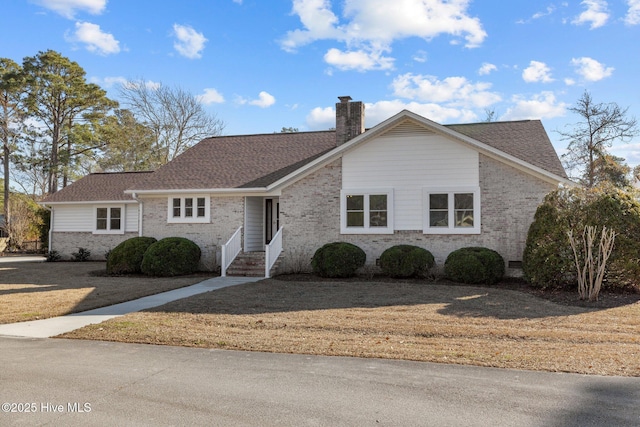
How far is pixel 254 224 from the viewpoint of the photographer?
19125mm

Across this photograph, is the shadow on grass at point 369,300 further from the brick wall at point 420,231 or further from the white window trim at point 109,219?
the white window trim at point 109,219

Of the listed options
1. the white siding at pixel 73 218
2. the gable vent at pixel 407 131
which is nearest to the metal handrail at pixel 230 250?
the gable vent at pixel 407 131

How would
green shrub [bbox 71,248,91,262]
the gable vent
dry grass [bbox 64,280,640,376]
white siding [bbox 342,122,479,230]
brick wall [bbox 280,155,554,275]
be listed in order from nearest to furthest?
dry grass [bbox 64,280,640,376] → brick wall [bbox 280,155,554,275] → white siding [bbox 342,122,479,230] → the gable vent → green shrub [bbox 71,248,91,262]

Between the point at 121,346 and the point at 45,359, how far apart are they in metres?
1.08

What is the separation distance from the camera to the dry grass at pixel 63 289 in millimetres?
10578

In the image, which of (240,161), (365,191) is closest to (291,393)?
(365,191)

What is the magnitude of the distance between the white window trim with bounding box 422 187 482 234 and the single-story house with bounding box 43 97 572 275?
0.03m

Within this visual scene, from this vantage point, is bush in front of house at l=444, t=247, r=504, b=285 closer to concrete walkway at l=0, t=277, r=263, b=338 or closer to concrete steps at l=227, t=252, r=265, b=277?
concrete steps at l=227, t=252, r=265, b=277

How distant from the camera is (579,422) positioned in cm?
438

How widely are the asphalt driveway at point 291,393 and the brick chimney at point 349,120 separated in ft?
43.9

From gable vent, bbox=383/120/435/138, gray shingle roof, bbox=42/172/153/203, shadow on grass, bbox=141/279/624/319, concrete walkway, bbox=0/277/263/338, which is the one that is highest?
gable vent, bbox=383/120/435/138

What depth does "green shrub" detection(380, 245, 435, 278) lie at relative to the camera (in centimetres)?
1500

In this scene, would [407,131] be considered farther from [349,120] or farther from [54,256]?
[54,256]

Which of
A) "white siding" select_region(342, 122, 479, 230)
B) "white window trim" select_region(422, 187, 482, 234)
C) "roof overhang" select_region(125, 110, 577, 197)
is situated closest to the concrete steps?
"roof overhang" select_region(125, 110, 577, 197)
